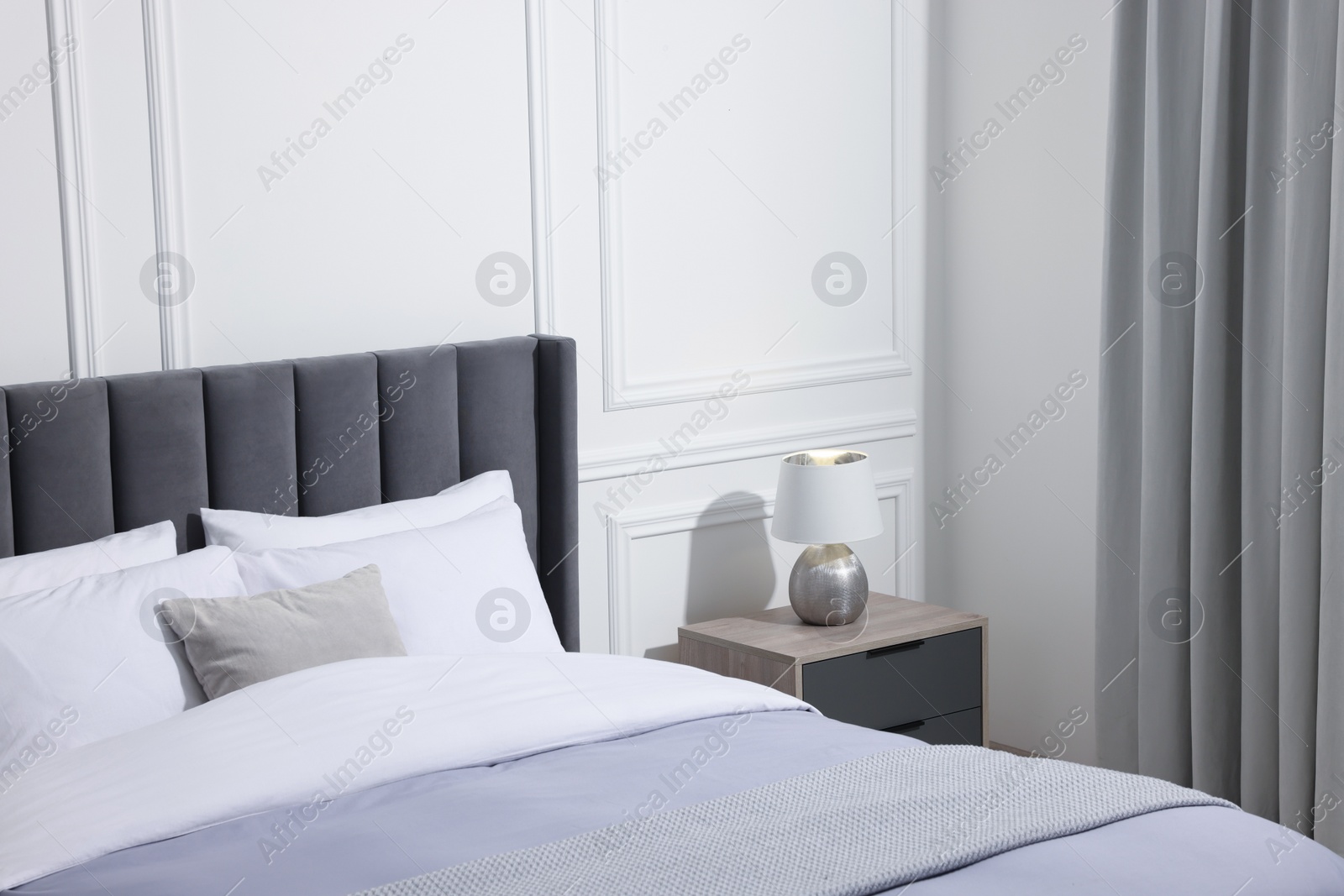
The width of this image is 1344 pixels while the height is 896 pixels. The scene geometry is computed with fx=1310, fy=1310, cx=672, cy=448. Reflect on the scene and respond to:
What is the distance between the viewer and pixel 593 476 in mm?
3346

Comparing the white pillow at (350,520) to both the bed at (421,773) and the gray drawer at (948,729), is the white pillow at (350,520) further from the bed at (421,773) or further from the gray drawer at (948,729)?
the gray drawer at (948,729)

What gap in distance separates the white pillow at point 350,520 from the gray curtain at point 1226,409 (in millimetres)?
1614

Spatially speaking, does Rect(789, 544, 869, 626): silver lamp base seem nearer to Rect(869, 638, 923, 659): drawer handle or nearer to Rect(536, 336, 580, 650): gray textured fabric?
Rect(869, 638, 923, 659): drawer handle

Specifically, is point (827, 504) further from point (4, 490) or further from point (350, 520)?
point (4, 490)

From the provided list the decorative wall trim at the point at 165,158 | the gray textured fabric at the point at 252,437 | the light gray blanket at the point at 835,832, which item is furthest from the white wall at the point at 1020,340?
the decorative wall trim at the point at 165,158

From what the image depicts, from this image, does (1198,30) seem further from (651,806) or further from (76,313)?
(76,313)

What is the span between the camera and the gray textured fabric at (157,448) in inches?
101

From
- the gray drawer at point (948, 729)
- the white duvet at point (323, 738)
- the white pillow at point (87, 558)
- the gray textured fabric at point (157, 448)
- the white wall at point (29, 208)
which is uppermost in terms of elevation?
the white wall at point (29, 208)

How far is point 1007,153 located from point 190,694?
2659 mm

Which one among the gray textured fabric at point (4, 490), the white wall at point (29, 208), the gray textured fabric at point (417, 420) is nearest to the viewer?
the gray textured fabric at point (4, 490)

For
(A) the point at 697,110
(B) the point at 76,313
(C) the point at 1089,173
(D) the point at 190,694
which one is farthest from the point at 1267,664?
(B) the point at 76,313

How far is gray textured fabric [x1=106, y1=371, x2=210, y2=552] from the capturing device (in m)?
2.56

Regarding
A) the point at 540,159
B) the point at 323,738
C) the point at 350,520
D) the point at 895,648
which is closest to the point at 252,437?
the point at 350,520

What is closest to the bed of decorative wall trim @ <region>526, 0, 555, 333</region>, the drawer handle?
decorative wall trim @ <region>526, 0, 555, 333</region>
